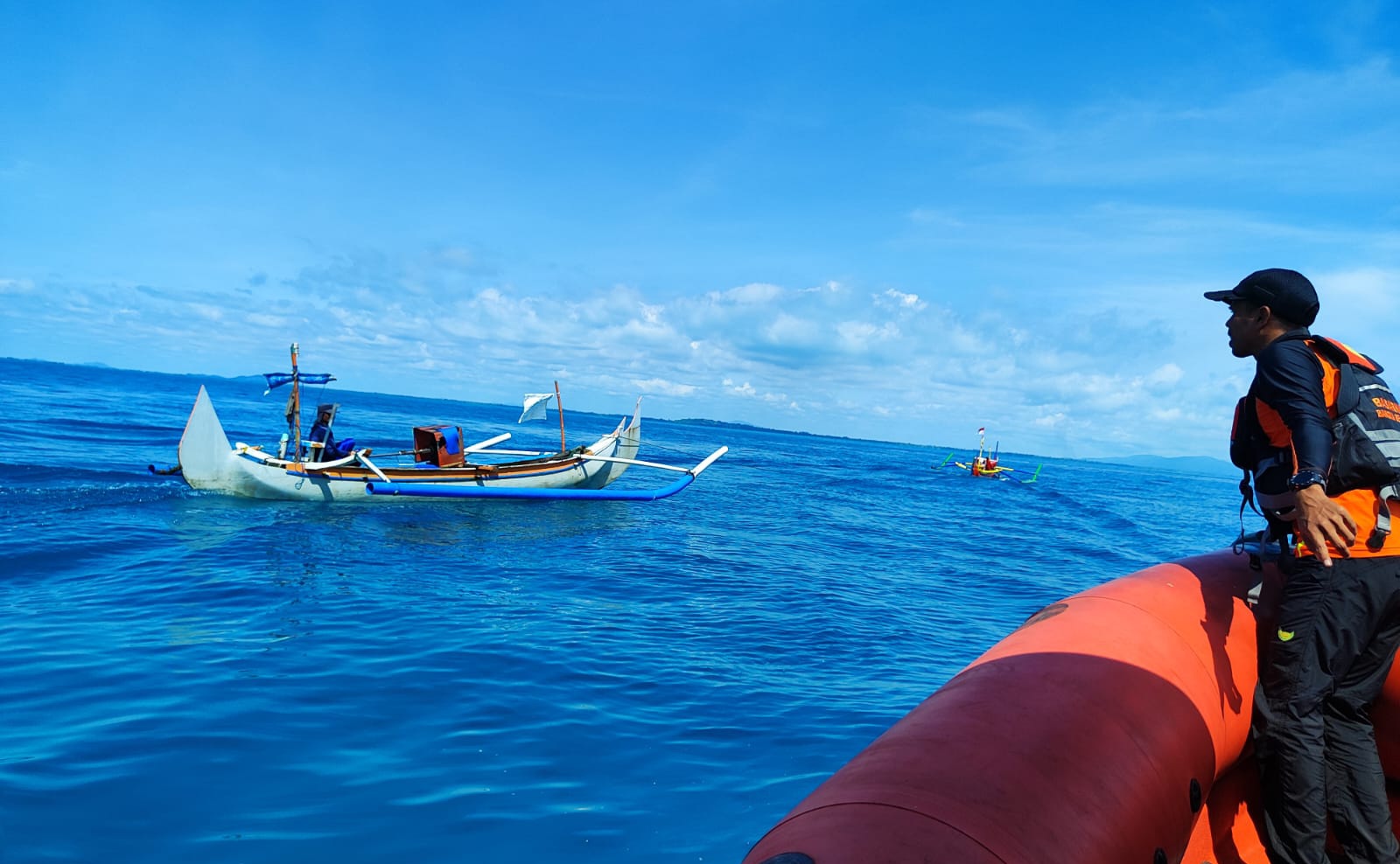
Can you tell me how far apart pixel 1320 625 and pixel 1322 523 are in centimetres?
61

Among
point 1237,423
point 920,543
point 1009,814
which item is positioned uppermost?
point 1237,423

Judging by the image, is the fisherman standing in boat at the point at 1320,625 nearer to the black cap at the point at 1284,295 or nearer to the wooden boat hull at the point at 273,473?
the black cap at the point at 1284,295

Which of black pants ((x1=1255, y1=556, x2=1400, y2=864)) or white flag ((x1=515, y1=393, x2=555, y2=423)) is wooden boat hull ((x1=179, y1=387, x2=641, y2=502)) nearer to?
white flag ((x1=515, y1=393, x2=555, y2=423))

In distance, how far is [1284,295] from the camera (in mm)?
3113

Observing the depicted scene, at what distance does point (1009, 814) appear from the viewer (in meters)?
2.00

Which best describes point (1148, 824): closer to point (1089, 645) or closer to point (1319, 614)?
point (1089, 645)

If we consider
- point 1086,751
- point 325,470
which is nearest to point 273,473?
point 325,470

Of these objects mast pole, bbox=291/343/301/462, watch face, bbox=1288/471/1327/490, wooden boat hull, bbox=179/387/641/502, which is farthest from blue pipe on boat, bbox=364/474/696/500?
watch face, bbox=1288/471/1327/490

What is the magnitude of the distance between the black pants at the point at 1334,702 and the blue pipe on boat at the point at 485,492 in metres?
15.1

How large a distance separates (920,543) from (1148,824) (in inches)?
660

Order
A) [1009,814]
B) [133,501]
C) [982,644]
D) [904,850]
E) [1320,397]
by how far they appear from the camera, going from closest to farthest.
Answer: [904,850] → [1009,814] → [1320,397] → [982,644] → [133,501]

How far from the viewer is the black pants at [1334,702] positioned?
9.66 feet

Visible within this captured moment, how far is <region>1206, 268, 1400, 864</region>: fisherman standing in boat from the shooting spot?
9.61ft

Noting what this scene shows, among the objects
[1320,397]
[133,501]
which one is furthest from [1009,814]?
[133,501]
